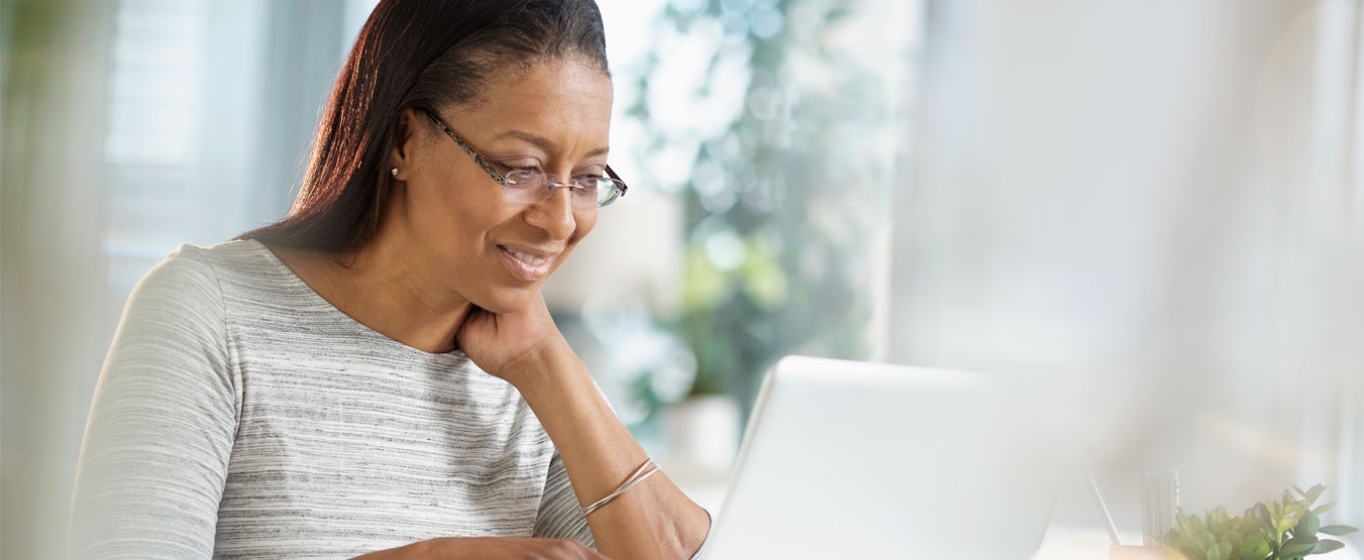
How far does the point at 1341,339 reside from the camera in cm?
209

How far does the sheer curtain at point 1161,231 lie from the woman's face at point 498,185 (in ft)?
4.82

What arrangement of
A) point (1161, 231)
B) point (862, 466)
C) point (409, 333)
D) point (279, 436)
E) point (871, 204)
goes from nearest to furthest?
point (862, 466), point (279, 436), point (409, 333), point (1161, 231), point (871, 204)

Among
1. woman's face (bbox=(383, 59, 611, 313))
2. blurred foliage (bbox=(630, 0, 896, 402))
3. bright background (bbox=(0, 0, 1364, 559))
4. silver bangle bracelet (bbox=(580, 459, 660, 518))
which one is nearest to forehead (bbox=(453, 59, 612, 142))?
woman's face (bbox=(383, 59, 611, 313))

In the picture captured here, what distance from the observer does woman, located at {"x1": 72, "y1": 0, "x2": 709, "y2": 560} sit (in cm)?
98

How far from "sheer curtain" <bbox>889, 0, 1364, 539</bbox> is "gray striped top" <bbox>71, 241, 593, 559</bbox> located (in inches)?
57.0

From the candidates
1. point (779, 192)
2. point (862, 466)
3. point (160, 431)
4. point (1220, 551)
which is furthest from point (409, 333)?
point (779, 192)

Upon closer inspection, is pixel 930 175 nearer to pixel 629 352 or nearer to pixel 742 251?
pixel 742 251

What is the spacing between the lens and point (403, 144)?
109cm

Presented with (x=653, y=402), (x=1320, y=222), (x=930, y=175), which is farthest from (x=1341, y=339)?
(x=653, y=402)

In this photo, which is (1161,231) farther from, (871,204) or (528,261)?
(528,261)

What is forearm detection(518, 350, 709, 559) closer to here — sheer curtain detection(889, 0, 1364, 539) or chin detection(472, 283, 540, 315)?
chin detection(472, 283, 540, 315)

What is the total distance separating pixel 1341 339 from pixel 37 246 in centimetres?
239

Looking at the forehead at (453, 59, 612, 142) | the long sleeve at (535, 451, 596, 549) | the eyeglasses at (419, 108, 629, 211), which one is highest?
the forehead at (453, 59, 612, 142)

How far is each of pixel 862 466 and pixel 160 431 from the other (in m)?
0.56
